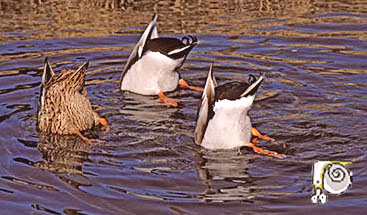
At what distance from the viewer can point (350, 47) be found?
449 inches

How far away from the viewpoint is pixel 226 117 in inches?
302

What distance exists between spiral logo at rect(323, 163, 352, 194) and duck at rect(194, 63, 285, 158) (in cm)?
66

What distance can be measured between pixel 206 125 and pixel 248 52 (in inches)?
151

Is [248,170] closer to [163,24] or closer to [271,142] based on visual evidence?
[271,142]

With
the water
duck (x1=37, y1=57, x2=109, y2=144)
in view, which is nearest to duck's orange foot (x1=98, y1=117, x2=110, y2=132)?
duck (x1=37, y1=57, x2=109, y2=144)

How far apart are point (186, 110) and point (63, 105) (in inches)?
64.2

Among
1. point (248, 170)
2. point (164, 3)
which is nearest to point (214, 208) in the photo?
point (248, 170)

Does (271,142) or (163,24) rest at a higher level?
(163,24)

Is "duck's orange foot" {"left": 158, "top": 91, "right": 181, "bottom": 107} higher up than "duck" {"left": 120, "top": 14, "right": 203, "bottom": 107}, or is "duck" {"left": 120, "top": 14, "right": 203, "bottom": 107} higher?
"duck" {"left": 120, "top": 14, "right": 203, "bottom": 107}

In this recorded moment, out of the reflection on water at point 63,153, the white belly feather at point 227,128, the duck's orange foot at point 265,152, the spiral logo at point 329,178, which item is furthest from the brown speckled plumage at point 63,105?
the spiral logo at point 329,178

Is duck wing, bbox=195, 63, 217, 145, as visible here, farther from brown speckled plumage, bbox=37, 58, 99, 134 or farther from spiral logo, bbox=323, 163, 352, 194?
brown speckled plumage, bbox=37, 58, 99, 134

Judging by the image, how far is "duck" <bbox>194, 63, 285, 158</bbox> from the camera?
753 centimetres

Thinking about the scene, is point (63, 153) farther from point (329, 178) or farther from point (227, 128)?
point (329, 178)

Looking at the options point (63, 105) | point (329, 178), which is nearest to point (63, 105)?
point (63, 105)
